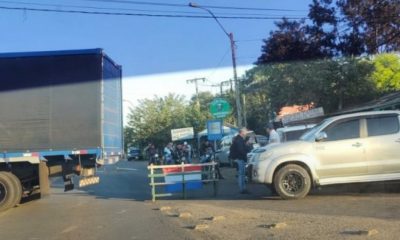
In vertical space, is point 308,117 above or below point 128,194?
above

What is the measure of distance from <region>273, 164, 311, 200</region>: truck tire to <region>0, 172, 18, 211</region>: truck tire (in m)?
6.24

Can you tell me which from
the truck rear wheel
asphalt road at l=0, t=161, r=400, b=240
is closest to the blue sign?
asphalt road at l=0, t=161, r=400, b=240

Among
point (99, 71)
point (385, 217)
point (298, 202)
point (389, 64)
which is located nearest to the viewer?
point (385, 217)

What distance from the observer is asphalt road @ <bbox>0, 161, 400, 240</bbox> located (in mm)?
10016

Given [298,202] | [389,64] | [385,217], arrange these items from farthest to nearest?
[389,64]
[298,202]
[385,217]

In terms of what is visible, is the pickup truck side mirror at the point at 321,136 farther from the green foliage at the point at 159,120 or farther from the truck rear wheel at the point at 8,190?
the green foliage at the point at 159,120

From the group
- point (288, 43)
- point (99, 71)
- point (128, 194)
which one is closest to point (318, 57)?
point (288, 43)

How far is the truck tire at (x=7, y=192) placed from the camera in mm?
14094

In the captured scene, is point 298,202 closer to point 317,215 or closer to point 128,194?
point 317,215

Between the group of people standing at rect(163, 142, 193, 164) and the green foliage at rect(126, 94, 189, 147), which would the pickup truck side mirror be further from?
the green foliage at rect(126, 94, 189, 147)

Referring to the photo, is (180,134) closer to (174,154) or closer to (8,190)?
(174,154)

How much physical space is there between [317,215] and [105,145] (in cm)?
643

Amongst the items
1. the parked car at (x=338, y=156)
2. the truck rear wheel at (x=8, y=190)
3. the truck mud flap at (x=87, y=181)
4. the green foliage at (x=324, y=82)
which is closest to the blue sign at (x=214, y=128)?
the green foliage at (x=324, y=82)

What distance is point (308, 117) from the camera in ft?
88.7
